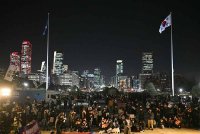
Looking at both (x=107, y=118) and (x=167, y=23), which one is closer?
(x=107, y=118)

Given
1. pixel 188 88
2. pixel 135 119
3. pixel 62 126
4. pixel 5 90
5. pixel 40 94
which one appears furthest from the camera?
pixel 188 88

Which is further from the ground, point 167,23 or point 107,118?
point 167,23

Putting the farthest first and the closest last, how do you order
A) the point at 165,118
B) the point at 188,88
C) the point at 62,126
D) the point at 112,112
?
1. the point at 188,88
2. the point at 112,112
3. the point at 165,118
4. the point at 62,126

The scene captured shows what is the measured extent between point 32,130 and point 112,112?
19085 mm

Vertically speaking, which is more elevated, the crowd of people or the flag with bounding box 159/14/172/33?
the flag with bounding box 159/14/172/33

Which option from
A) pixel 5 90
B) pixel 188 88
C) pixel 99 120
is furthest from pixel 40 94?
pixel 188 88

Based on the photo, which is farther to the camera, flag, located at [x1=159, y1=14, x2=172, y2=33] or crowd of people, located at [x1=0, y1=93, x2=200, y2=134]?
flag, located at [x1=159, y1=14, x2=172, y2=33]

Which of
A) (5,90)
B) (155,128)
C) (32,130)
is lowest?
(155,128)

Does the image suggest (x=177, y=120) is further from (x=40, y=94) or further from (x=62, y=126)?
(x=40, y=94)

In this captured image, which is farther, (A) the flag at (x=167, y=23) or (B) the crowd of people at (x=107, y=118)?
(A) the flag at (x=167, y=23)

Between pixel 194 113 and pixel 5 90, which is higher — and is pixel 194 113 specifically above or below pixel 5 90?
below

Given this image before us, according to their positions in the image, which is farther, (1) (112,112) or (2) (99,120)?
(1) (112,112)

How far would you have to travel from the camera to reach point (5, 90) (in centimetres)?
1542

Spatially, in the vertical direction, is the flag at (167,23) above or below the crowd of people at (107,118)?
above
